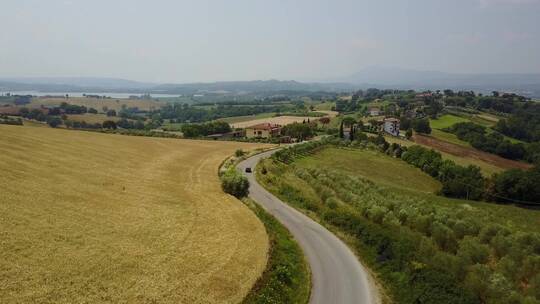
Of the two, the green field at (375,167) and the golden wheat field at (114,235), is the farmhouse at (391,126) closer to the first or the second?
the green field at (375,167)

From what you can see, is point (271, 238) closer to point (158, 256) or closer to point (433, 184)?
point (158, 256)

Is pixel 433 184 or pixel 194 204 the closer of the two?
pixel 194 204

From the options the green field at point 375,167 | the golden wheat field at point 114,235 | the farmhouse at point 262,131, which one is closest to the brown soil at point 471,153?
the green field at point 375,167

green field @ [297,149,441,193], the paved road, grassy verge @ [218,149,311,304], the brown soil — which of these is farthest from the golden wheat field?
the brown soil

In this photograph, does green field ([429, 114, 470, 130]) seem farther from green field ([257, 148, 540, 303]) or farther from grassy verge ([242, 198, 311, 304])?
grassy verge ([242, 198, 311, 304])

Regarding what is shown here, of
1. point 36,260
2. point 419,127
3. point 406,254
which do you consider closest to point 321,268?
point 406,254

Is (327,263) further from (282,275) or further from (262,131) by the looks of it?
(262,131)

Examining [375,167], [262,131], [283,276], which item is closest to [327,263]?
[283,276]
